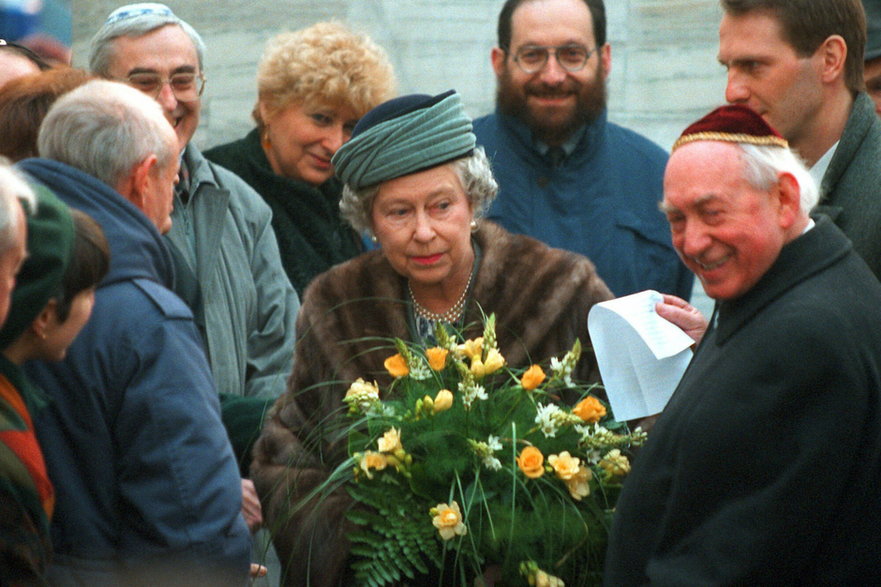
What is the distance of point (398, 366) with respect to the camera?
3.56 meters

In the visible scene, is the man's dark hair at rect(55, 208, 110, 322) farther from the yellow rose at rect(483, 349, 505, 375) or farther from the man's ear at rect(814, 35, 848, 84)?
the man's ear at rect(814, 35, 848, 84)

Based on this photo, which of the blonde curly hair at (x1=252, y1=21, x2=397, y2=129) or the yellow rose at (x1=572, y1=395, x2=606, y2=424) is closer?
the yellow rose at (x1=572, y1=395, x2=606, y2=424)

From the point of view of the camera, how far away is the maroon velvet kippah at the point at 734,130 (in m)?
3.07

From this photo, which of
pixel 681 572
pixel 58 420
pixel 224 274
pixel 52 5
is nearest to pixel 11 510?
pixel 58 420

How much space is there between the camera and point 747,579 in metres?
2.79

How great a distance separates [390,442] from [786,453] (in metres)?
0.98

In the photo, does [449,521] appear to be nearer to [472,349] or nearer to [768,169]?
[472,349]

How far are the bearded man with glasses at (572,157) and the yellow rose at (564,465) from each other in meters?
2.06

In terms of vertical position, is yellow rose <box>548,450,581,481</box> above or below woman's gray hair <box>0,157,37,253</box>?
below

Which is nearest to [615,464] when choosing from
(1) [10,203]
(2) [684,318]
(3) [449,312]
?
(2) [684,318]

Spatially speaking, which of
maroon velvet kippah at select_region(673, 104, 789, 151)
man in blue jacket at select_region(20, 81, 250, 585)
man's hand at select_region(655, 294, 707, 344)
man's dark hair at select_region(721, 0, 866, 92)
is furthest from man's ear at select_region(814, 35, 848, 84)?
man in blue jacket at select_region(20, 81, 250, 585)

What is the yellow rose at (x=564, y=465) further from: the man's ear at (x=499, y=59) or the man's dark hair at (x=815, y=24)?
the man's ear at (x=499, y=59)

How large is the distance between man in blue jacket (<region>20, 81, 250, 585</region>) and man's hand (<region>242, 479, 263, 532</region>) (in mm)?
929

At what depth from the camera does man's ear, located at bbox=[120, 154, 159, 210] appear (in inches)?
133
